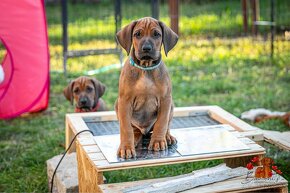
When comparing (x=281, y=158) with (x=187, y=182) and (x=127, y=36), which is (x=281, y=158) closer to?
(x=187, y=182)

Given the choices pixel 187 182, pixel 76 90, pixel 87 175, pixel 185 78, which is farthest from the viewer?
pixel 185 78

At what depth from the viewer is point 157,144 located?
3.94m

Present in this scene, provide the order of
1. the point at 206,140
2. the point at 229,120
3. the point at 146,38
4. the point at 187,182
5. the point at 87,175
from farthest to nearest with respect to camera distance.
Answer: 1. the point at 229,120
2. the point at 206,140
3. the point at 87,175
4. the point at 146,38
5. the point at 187,182

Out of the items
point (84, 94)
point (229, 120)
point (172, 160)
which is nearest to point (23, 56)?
point (84, 94)

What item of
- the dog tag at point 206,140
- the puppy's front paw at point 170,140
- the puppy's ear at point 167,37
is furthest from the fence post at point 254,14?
the puppy's ear at point 167,37

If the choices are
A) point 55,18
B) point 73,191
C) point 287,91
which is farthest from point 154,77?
point 55,18

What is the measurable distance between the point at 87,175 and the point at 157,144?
0.56 metres

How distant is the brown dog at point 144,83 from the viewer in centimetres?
377

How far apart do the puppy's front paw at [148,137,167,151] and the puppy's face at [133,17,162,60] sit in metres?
0.57

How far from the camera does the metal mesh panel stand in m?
4.78

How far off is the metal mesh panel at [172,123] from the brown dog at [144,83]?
0.83m

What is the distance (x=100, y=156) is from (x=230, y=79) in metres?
5.00

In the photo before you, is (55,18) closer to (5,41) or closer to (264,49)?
(264,49)

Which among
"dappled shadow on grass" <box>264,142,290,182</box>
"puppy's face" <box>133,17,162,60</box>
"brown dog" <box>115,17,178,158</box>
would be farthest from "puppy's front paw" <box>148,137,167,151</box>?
"dappled shadow on grass" <box>264,142,290,182</box>
